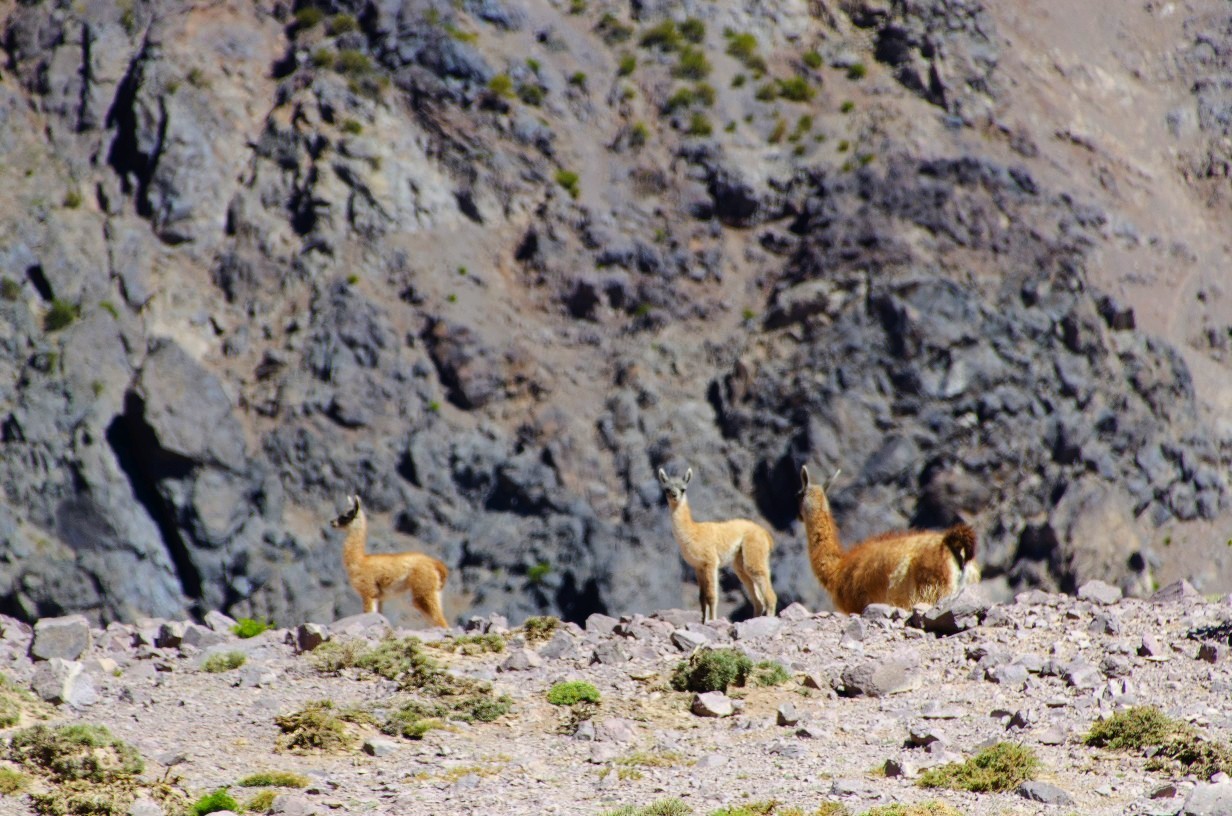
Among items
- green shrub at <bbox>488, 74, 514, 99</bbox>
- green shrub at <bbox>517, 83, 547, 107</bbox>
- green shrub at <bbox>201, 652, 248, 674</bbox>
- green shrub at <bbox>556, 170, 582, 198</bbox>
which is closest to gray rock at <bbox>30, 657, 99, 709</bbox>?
green shrub at <bbox>201, 652, 248, 674</bbox>

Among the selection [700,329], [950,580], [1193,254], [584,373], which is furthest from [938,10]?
[950,580]

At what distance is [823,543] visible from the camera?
772 inches

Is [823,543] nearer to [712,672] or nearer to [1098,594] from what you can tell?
[1098,594]

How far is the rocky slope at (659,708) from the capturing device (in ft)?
36.9

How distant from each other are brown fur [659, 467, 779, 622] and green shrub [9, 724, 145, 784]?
34.5 ft

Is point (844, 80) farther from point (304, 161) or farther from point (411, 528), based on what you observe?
point (411, 528)

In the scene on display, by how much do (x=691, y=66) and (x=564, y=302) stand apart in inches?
603

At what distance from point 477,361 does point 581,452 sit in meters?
6.11

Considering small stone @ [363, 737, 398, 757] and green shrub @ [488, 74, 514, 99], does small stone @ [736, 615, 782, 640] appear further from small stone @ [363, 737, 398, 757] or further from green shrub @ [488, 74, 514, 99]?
green shrub @ [488, 74, 514, 99]

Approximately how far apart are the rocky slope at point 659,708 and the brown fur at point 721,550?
3.76 meters

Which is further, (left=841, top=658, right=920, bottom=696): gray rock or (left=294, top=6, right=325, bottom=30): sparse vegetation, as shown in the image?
(left=294, top=6, right=325, bottom=30): sparse vegetation

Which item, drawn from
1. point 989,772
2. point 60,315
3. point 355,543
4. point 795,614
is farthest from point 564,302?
point 989,772

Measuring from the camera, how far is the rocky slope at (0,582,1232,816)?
443 inches

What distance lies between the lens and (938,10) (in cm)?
7125
